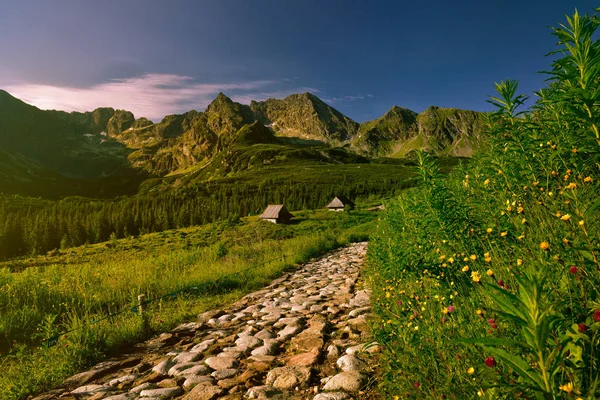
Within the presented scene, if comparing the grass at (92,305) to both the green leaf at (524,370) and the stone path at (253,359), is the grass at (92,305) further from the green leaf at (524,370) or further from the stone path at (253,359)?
the green leaf at (524,370)

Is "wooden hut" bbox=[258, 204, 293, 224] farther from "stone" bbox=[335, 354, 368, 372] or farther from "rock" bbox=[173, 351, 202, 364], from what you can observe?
"stone" bbox=[335, 354, 368, 372]

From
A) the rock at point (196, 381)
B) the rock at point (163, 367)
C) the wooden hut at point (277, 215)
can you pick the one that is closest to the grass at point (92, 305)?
the rock at point (163, 367)

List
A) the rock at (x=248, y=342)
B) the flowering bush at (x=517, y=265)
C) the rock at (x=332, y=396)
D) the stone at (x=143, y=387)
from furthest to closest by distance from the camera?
the rock at (x=248, y=342) < the stone at (x=143, y=387) < the rock at (x=332, y=396) < the flowering bush at (x=517, y=265)

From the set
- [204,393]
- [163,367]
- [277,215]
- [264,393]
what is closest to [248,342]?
[163,367]

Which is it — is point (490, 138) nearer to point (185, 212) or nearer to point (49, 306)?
point (49, 306)

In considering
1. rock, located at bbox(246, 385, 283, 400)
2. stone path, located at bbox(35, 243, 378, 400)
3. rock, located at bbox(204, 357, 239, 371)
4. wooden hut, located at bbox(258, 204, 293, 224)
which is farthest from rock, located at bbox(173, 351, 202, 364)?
wooden hut, located at bbox(258, 204, 293, 224)

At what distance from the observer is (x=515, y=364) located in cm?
125

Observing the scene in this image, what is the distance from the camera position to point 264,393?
3.69 m

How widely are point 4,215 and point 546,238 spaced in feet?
533

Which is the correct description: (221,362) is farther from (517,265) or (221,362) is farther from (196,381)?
(517,265)

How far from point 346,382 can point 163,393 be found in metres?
2.29

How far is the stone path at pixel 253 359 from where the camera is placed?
12.6 ft

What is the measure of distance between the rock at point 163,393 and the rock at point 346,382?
75.0 inches

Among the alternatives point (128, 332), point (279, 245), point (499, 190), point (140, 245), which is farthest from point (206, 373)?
point (140, 245)
